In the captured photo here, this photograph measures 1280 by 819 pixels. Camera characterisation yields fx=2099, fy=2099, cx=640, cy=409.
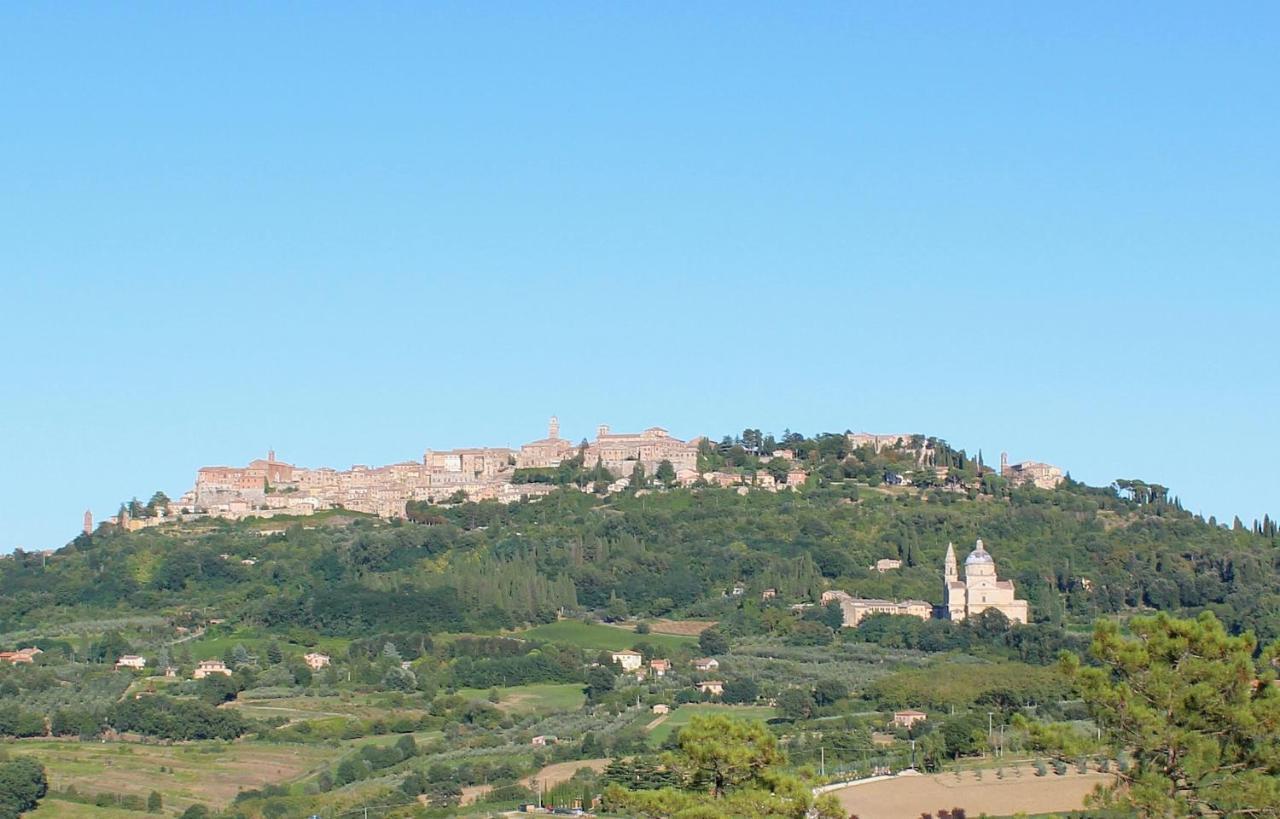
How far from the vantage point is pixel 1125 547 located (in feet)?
289

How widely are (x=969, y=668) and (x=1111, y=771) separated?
1683 inches

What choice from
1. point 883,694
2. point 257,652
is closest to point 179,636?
point 257,652

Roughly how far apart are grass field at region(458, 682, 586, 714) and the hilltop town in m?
36.4

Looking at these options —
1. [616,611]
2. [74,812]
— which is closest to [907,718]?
[74,812]

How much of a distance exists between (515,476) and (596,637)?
35640 mm

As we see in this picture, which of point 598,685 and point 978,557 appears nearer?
point 598,685

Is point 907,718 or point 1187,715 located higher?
point 1187,715

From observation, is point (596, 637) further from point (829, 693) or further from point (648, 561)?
point (829, 693)

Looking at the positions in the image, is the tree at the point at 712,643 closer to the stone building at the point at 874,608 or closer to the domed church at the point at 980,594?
the stone building at the point at 874,608

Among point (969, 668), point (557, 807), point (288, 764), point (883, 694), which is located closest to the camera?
point (557, 807)

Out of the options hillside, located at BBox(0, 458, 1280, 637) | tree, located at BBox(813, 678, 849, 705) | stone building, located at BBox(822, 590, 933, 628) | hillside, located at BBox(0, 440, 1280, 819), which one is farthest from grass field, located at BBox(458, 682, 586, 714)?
stone building, located at BBox(822, 590, 933, 628)

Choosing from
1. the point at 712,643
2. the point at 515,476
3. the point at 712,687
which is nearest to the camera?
the point at 712,687

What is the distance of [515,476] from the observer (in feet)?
371

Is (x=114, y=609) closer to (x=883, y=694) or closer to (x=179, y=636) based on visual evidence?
(x=179, y=636)
